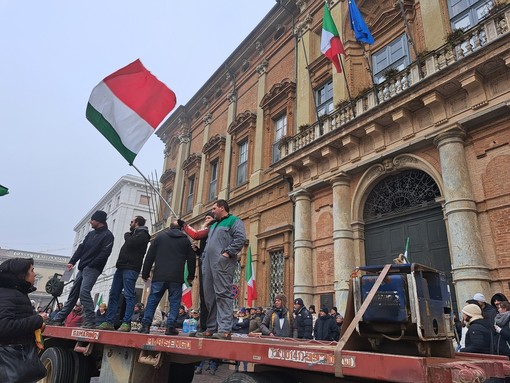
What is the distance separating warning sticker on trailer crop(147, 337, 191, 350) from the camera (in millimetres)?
3477

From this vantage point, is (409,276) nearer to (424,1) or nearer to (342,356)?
(342,356)

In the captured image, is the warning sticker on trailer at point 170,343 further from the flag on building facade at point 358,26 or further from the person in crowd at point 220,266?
the flag on building facade at point 358,26

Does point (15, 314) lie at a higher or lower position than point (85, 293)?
lower

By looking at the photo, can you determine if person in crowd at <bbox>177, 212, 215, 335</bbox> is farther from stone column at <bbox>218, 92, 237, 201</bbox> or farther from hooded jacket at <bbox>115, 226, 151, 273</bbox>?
stone column at <bbox>218, 92, 237, 201</bbox>

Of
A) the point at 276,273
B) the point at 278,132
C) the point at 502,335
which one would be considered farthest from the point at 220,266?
the point at 278,132

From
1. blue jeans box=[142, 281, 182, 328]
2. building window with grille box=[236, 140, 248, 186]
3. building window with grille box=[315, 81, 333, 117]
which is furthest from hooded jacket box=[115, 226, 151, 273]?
building window with grille box=[236, 140, 248, 186]

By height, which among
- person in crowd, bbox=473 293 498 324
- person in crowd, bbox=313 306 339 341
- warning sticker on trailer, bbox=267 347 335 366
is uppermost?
person in crowd, bbox=473 293 498 324

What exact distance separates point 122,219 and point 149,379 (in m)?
40.6

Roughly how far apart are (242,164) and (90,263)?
12397 mm

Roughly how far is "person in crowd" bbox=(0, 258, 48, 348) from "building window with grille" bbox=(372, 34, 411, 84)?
1028 cm

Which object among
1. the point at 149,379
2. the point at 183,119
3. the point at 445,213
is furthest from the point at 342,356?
the point at 183,119

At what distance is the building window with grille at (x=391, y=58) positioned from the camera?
11008 millimetres

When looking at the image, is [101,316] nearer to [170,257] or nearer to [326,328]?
[170,257]

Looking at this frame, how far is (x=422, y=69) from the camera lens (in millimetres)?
9094
